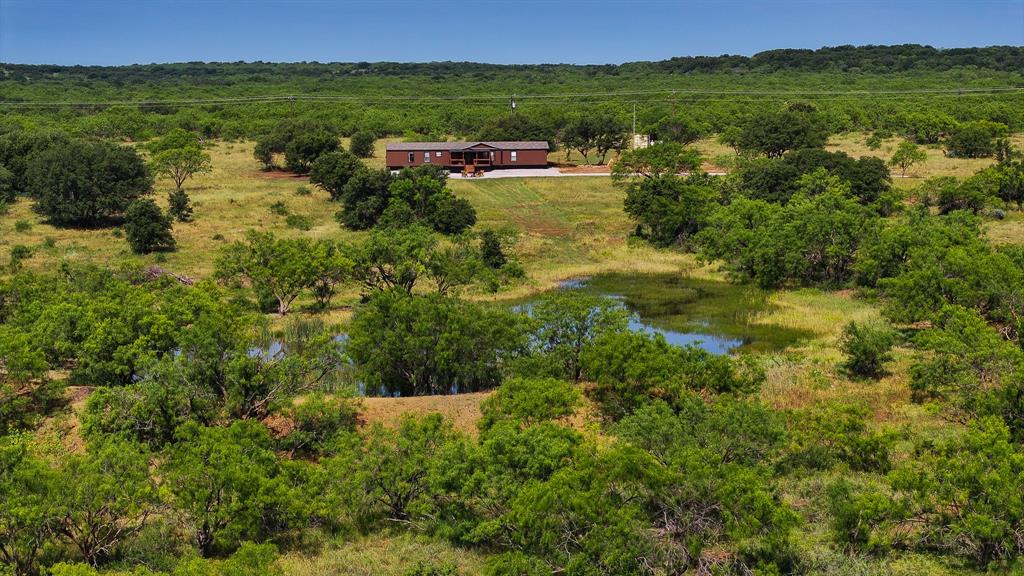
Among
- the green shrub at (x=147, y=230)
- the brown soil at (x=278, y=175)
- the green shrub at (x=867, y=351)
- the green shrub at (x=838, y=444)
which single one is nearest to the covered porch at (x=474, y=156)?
the brown soil at (x=278, y=175)

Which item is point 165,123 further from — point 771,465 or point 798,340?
point 771,465

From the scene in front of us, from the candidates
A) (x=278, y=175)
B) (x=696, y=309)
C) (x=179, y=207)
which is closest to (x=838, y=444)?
(x=696, y=309)

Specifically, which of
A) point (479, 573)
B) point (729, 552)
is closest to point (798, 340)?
point (729, 552)

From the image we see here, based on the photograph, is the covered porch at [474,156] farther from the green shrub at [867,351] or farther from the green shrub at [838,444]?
the green shrub at [838,444]

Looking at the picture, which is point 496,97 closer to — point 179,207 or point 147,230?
point 179,207

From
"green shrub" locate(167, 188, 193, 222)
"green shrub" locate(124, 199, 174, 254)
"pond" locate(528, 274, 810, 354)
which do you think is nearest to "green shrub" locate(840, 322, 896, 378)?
"pond" locate(528, 274, 810, 354)

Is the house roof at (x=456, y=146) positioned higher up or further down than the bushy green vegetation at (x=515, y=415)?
higher up

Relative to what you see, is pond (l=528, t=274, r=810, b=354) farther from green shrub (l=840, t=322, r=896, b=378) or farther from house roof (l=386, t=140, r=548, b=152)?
house roof (l=386, t=140, r=548, b=152)
